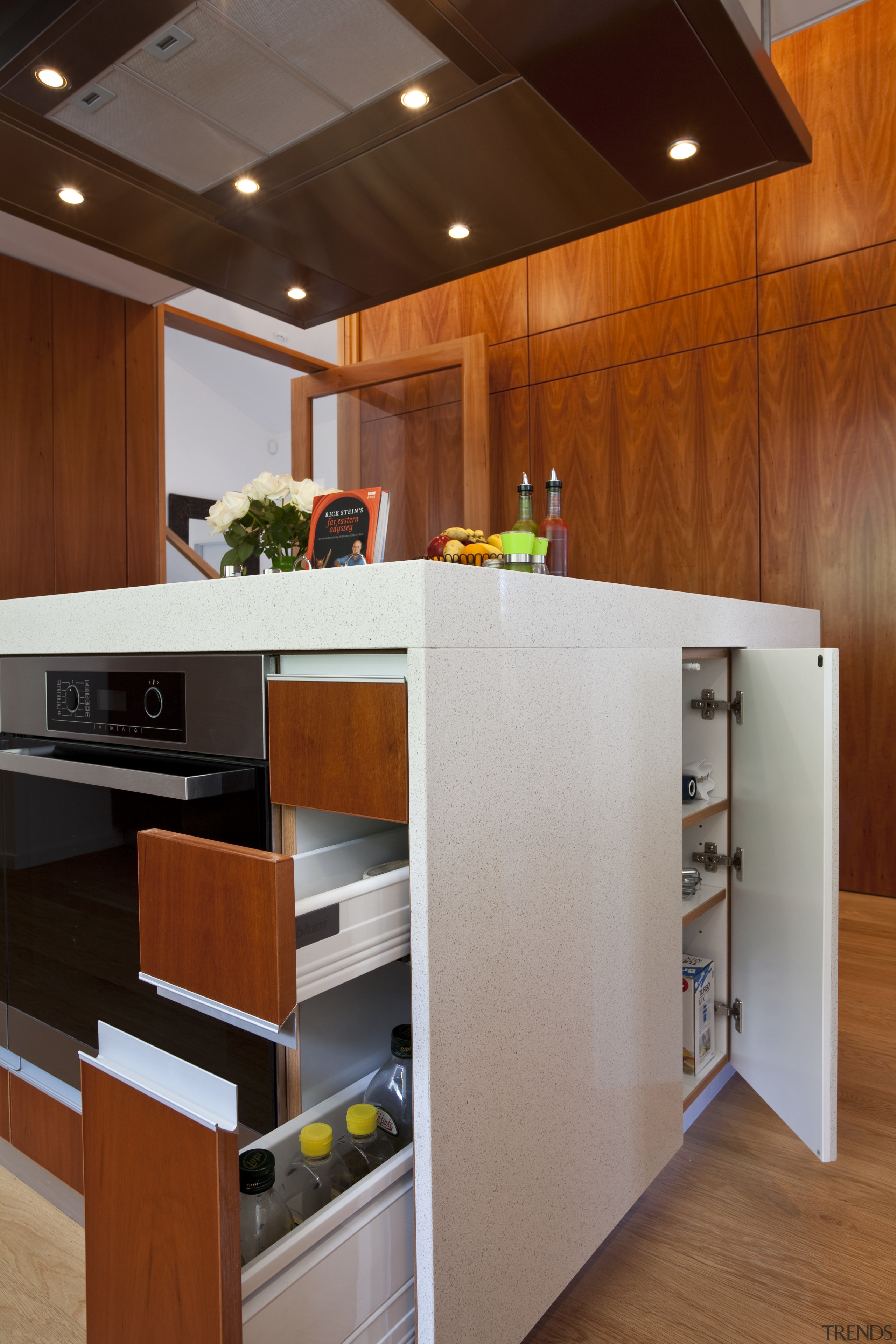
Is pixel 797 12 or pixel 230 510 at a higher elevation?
pixel 797 12

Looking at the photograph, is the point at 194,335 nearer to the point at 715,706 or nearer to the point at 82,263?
the point at 82,263

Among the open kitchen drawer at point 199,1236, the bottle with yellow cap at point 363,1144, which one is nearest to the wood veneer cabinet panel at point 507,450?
the bottle with yellow cap at point 363,1144

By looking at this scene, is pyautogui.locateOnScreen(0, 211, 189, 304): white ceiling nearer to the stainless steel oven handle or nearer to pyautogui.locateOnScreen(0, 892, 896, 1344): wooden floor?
the stainless steel oven handle

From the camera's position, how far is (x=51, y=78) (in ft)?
3.78

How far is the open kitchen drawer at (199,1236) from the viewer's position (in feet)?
2.13

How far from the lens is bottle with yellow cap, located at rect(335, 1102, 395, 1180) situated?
2.94 feet

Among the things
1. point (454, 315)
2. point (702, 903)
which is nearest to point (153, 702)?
point (702, 903)

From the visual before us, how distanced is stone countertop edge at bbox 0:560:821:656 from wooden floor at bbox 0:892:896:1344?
848 millimetres

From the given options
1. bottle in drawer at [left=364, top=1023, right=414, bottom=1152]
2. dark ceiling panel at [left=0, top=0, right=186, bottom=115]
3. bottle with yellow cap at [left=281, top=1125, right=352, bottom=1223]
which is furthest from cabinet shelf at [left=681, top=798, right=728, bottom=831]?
dark ceiling panel at [left=0, top=0, right=186, bottom=115]

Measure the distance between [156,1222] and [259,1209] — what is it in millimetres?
169

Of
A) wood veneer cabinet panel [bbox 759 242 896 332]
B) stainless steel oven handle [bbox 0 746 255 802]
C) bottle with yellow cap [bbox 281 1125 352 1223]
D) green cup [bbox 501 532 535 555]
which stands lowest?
bottle with yellow cap [bbox 281 1125 352 1223]

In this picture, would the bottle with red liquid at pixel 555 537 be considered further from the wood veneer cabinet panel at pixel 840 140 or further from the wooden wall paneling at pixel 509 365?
the wooden wall paneling at pixel 509 365

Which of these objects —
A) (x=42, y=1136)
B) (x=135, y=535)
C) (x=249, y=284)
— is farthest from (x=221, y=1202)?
(x=135, y=535)

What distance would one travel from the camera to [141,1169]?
717 millimetres
